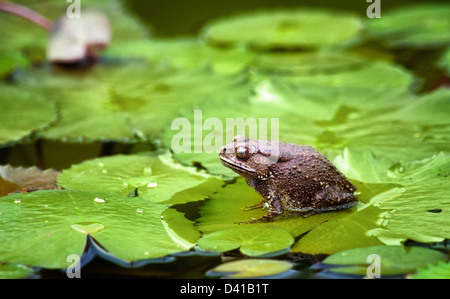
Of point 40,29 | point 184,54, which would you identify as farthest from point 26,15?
point 184,54

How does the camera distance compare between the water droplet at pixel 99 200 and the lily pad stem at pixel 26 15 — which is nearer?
the water droplet at pixel 99 200

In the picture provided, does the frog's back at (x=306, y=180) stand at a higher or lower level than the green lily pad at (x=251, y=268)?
higher

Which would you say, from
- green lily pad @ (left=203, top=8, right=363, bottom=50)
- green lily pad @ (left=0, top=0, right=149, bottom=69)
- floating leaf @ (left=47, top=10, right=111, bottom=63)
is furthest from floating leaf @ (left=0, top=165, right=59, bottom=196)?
green lily pad @ (left=203, top=8, right=363, bottom=50)

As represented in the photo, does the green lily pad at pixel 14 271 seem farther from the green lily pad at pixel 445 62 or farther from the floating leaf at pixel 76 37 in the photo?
the green lily pad at pixel 445 62

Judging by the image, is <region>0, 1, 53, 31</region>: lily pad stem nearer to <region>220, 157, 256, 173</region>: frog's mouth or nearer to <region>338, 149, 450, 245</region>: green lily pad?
<region>220, 157, 256, 173</region>: frog's mouth

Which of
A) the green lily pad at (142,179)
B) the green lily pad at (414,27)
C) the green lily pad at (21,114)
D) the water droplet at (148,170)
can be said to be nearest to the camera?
the green lily pad at (142,179)

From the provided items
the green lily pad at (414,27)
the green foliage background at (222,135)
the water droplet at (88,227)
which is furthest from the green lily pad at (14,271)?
the green lily pad at (414,27)

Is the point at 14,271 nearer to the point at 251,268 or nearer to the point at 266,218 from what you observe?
the point at 251,268

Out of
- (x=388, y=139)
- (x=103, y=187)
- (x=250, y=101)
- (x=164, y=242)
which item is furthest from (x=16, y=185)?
(x=388, y=139)

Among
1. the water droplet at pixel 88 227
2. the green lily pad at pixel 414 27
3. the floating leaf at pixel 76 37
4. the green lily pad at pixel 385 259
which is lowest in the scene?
the green lily pad at pixel 385 259
